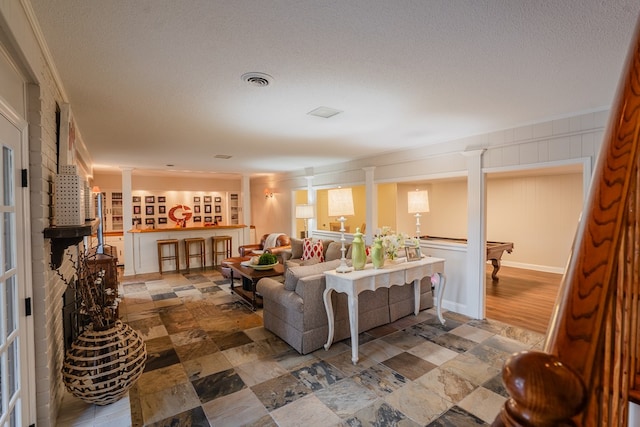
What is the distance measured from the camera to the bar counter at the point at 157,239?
6.88 meters

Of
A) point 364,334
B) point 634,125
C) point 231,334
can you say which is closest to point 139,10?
point 634,125

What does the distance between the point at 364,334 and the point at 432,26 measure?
304 centimetres

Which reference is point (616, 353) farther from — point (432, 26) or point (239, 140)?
point (239, 140)

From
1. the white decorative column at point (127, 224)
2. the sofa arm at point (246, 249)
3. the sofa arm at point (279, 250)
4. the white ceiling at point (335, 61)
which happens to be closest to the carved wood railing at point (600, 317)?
the white ceiling at point (335, 61)

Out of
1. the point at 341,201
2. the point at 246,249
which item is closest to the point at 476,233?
the point at 341,201

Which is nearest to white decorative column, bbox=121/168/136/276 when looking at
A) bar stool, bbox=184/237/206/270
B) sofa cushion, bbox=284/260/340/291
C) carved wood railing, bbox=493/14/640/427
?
bar stool, bbox=184/237/206/270

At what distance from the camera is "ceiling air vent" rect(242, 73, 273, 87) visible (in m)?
2.18

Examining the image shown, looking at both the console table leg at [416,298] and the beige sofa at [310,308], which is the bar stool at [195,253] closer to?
the beige sofa at [310,308]

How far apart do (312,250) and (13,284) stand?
174 inches

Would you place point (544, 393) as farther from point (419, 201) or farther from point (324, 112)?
point (419, 201)

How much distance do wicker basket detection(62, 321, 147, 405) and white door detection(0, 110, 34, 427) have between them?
1.02 feet

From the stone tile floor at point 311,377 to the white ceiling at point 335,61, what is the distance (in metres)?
2.23

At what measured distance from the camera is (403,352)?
3127 mm

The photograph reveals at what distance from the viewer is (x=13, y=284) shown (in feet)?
4.80
